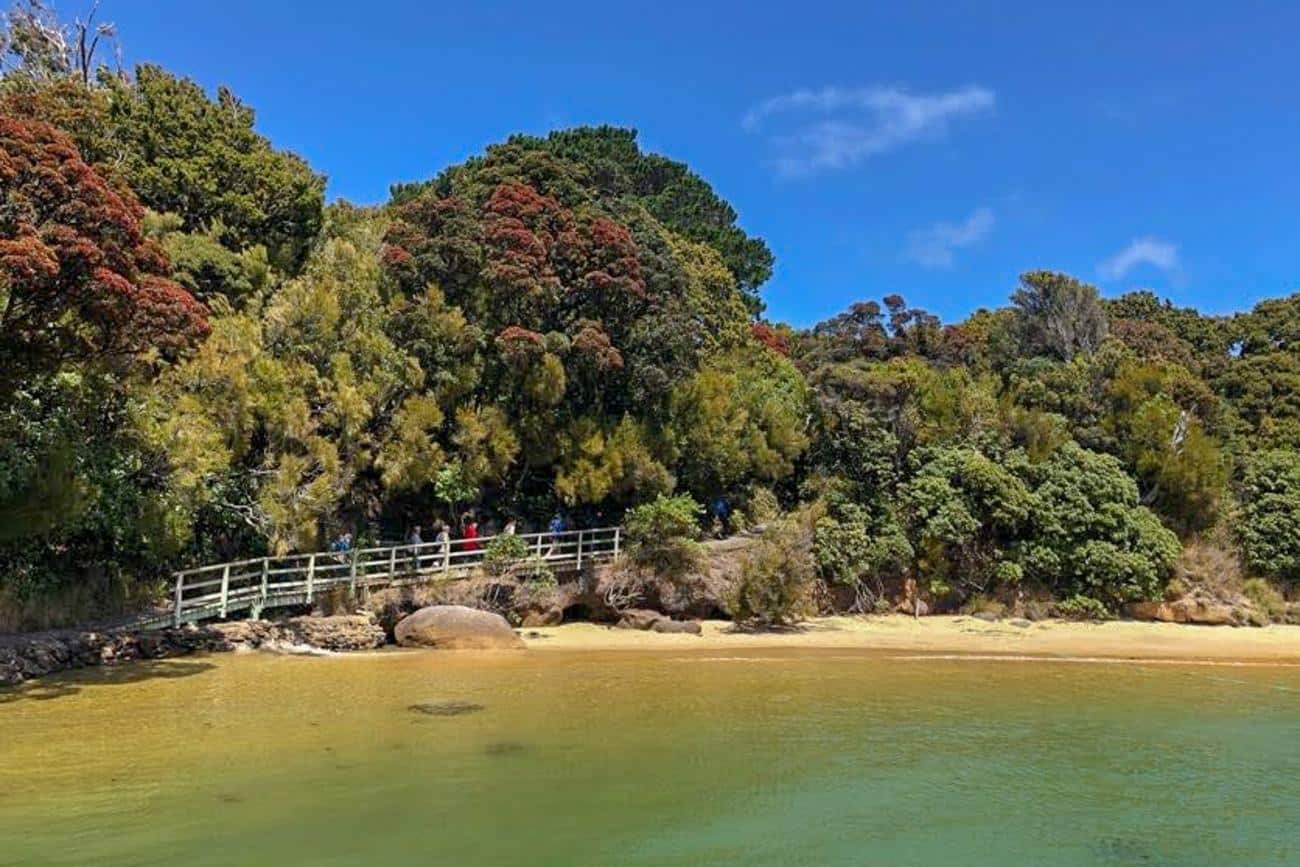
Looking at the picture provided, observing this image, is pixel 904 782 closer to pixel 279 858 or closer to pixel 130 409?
pixel 279 858

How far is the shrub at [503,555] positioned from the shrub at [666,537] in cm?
290

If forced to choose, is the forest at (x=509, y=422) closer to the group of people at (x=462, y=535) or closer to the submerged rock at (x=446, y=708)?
the group of people at (x=462, y=535)

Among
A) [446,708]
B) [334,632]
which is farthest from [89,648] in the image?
[446,708]

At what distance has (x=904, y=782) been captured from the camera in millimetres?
10586

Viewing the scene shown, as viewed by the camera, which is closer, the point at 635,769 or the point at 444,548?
the point at 635,769

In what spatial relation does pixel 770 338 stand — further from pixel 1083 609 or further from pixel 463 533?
pixel 463 533

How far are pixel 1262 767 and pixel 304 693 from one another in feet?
42.5

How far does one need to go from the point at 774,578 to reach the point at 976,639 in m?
4.95

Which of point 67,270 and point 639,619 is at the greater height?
point 67,270

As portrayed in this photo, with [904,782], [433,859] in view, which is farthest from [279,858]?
[904,782]

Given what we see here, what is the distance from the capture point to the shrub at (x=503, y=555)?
22.8 metres

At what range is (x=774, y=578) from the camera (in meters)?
23.5

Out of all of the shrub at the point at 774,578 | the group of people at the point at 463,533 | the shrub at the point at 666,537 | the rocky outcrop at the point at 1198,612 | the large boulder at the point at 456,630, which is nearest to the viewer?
the large boulder at the point at 456,630

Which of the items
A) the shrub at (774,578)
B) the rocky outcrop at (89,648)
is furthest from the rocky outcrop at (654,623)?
the rocky outcrop at (89,648)
